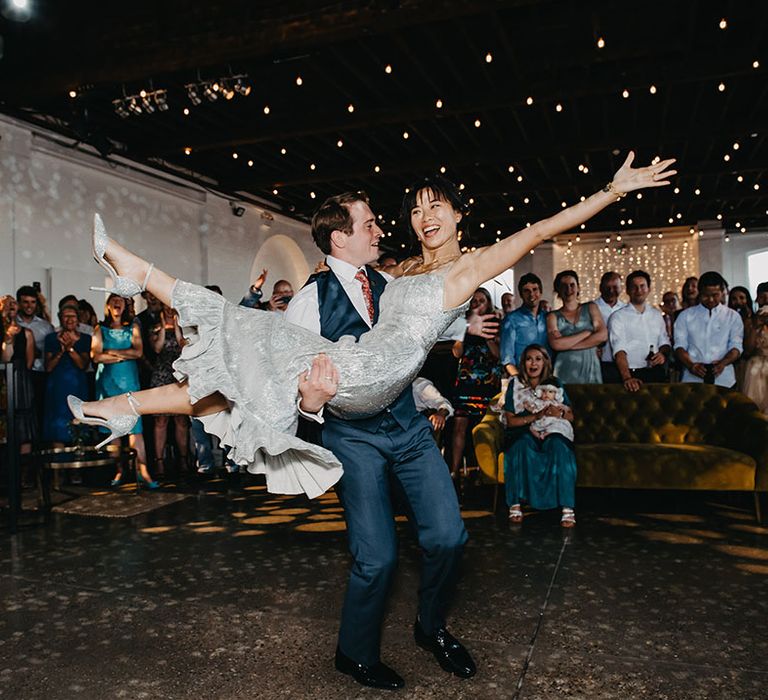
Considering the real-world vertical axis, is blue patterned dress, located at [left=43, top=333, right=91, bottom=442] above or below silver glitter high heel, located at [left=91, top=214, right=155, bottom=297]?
below

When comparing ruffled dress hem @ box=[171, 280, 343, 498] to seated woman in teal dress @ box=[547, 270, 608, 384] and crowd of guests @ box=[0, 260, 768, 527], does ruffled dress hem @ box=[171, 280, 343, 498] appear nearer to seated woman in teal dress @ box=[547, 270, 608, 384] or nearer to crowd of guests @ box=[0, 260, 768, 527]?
crowd of guests @ box=[0, 260, 768, 527]

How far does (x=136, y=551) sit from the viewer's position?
3.96 meters

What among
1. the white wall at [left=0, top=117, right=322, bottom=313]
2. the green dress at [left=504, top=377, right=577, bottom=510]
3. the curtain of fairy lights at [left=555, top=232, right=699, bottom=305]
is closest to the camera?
the green dress at [left=504, top=377, right=577, bottom=510]

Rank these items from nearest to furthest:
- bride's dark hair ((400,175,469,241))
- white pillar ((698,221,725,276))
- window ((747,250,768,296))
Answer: bride's dark hair ((400,175,469,241)) → white pillar ((698,221,725,276)) → window ((747,250,768,296))

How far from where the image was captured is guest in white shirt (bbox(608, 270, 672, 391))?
551 centimetres

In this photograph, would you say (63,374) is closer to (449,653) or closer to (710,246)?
(449,653)

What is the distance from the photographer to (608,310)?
6.03 meters

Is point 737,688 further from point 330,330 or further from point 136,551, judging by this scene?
point 136,551

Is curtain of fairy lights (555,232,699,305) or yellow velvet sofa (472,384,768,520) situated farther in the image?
curtain of fairy lights (555,232,699,305)

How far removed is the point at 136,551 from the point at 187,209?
7.92 m

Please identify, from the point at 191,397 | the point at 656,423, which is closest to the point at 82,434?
the point at 191,397

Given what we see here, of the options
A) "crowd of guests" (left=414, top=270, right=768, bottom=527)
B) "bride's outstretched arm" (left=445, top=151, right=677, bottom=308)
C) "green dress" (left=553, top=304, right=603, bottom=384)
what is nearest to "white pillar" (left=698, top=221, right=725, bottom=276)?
"crowd of guests" (left=414, top=270, right=768, bottom=527)

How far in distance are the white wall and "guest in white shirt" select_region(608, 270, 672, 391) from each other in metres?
6.22

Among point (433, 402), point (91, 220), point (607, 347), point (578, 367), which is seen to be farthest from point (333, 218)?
point (91, 220)
